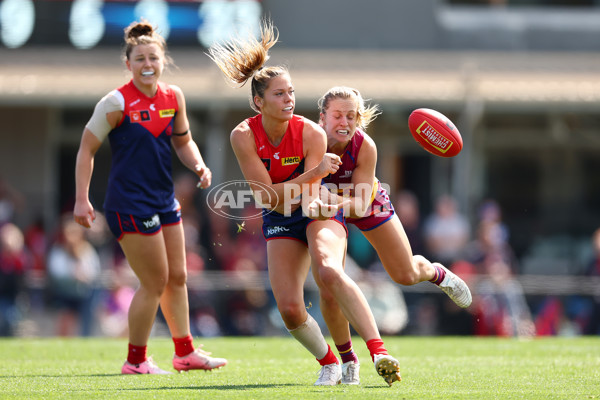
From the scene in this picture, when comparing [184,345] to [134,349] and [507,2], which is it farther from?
[507,2]

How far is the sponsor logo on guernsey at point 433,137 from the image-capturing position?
6.27 m

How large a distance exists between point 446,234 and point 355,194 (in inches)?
278

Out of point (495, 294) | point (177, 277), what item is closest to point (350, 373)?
point (177, 277)

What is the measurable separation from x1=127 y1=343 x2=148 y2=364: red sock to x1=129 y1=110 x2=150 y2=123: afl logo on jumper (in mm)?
1428

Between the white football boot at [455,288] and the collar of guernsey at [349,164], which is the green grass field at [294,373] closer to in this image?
the white football boot at [455,288]

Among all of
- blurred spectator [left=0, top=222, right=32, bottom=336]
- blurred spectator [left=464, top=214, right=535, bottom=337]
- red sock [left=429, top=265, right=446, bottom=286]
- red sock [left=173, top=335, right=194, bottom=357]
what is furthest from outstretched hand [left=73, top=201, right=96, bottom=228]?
blurred spectator [left=464, top=214, right=535, bottom=337]

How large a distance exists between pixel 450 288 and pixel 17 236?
22.4ft

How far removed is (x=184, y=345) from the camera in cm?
652

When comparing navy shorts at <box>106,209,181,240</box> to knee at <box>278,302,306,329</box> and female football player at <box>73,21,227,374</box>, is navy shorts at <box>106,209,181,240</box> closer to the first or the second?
female football player at <box>73,21,227,374</box>

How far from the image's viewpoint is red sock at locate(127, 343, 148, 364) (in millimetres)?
6431

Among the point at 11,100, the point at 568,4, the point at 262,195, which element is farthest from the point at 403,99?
the point at 262,195

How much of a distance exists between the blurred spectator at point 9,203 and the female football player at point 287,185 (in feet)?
24.7

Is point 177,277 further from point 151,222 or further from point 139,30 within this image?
point 139,30

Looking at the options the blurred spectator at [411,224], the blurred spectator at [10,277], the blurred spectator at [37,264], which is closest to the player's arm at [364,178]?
the blurred spectator at [411,224]
